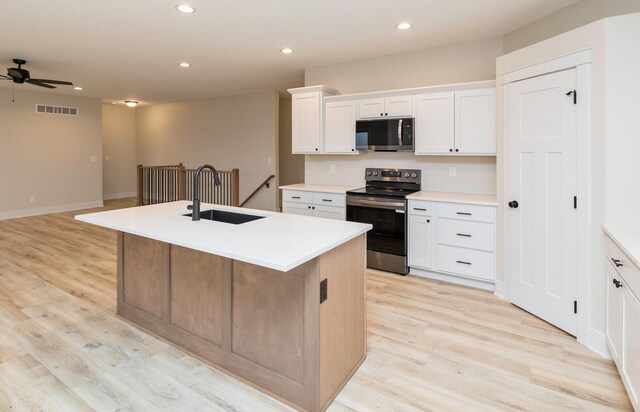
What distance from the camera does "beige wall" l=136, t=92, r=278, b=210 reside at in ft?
26.0

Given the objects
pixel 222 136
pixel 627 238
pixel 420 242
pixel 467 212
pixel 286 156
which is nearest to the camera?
pixel 627 238

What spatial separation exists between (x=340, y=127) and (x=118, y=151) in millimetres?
8028

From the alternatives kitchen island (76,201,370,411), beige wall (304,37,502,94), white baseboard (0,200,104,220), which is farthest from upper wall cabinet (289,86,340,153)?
white baseboard (0,200,104,220)

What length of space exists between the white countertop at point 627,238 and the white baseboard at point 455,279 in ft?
4.83

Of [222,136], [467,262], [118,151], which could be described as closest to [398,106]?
[467,262]

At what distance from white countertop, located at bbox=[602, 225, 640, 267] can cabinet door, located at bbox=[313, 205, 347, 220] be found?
2610mm

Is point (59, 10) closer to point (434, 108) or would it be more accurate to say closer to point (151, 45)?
point (151, 45)

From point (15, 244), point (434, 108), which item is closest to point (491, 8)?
point (434, 108)

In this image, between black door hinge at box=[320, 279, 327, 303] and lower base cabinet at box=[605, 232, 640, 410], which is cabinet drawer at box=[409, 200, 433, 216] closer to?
lower base cabinet at box=[605, 232, 640, 410]

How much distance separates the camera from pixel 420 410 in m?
1.94

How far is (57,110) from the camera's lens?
7953 mm

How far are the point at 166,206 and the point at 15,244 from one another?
3.87 meters

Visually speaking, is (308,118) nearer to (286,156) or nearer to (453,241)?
(453,241)

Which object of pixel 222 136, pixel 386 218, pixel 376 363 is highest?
pixel 222 136
